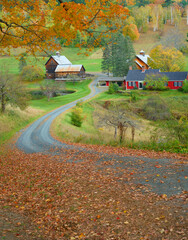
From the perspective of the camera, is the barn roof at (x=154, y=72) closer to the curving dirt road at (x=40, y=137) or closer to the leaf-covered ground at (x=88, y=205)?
the curving dirt road at (x=40, y=137)

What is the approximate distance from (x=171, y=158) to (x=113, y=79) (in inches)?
2378

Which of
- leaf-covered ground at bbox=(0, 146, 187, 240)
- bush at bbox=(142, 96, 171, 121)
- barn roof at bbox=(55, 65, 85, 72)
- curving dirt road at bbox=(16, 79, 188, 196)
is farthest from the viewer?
barn roof at bbox=(55, 65, 85, 72)

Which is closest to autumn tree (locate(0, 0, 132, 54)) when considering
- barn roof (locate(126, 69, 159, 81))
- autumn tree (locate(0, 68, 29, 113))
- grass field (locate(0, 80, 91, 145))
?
grass field (locate(0, 80, 91, 145))

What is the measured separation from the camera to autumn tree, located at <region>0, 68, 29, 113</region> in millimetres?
35906

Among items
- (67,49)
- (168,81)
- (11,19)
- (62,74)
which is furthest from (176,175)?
(67,49)

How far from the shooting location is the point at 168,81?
62094mm

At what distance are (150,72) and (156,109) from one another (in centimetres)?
1986

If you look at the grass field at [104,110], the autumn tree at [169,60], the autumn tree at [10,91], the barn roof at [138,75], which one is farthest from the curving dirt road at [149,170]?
the autumn tree at [169,60]

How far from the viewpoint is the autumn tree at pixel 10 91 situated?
35906 millimetres

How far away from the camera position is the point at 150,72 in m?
65.7

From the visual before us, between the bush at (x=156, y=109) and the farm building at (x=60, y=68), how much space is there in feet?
125

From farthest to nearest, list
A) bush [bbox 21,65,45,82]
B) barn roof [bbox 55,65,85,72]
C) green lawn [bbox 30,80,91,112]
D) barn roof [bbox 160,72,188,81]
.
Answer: barn roof [bbox 55,65,85,72] < bush [bbox 21,65,45,82] < barn roof [bbox 160,72,188,81] < green lawn [bbox 30,80,91,112]

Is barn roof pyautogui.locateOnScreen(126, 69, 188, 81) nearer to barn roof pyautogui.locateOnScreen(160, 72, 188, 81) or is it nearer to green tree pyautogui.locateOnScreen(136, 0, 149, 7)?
barn roof pyautogui.locateOnScreen(160, 72, 188, 81)

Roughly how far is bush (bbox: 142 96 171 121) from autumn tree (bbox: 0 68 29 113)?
78.8 ft
